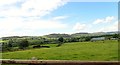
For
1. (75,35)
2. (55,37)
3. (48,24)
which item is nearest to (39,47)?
(55,37)

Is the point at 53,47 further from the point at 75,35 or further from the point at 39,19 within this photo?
the point at 39,19

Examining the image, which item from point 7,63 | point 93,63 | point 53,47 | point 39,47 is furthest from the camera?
point 53,47

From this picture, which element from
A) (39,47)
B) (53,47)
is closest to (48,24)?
(53,47)

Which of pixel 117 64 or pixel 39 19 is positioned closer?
pixel 117 64

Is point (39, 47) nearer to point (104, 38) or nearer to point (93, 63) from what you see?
point (104, 38)

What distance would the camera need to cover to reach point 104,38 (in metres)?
20.1

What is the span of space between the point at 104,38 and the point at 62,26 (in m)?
4.85

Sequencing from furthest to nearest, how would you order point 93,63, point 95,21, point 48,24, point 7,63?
point 95,21, point 48,24, point 7,63, point 93,63

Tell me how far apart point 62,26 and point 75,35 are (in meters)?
3.01

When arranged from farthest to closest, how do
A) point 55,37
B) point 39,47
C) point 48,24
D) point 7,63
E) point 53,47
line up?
point 48,24 < point 55,37 < point 53,47 < point 39,47 < point 7,63

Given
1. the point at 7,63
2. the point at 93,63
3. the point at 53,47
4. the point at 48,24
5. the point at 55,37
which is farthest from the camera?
the point at 48,24

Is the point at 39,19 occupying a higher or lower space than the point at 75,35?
higher

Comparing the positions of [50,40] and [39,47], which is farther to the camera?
[50,40]

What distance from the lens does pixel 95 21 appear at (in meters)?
25.8
